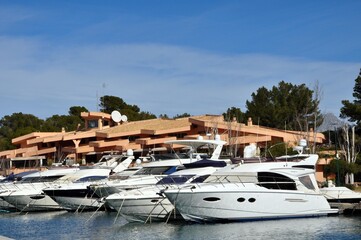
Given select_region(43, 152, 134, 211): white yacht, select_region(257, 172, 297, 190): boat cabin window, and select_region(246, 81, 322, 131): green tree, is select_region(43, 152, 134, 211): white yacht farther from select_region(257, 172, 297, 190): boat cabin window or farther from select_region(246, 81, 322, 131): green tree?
select_region(246, 81, 322, 131): green tree

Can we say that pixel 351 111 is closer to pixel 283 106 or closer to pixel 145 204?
pixel 283 106

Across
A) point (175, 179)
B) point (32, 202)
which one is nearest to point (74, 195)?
point (32, 202)

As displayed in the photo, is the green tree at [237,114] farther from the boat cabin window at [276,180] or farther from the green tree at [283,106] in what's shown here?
the boat cabin window at [276,180]

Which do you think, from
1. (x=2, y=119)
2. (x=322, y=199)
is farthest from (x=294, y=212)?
(x=2, y=119)

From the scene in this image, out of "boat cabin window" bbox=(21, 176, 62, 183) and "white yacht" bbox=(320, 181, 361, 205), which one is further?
"boat cabin window" bbox=(21, 176, 62, 183)

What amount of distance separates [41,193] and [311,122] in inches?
1235

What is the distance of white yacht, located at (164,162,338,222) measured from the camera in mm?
25578

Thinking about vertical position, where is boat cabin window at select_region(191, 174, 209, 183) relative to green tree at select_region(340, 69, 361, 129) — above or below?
below

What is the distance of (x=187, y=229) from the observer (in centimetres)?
2525

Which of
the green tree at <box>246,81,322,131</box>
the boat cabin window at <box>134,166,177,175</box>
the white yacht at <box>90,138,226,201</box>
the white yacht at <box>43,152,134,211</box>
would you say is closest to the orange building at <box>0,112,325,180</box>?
the green tree at <box>246,81,322,131</box>

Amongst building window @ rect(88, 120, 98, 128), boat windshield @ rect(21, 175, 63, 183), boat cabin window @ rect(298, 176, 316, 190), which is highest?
building window @ rect(88, 120, 98, 128)

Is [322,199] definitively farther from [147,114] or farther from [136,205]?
[147,114]

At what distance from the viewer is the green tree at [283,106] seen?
6175 cm

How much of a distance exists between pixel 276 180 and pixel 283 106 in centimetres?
3831
